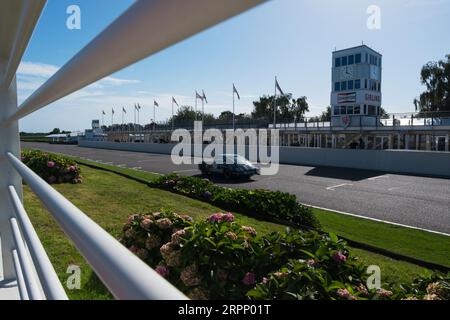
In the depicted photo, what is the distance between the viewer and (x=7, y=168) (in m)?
2.41

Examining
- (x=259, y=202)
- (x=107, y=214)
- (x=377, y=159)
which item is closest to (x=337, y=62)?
(x=377, y=159)

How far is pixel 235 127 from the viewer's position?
52.8 meters

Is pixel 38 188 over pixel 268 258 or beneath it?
over

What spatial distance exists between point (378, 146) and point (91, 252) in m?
47.5

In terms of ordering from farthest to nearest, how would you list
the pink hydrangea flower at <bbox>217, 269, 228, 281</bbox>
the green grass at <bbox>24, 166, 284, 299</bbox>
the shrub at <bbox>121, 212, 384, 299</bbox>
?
the green grass at <bbox>24, 166, 284, 299</bbox> < the pink hydrangea flower at <bbox>217, 269, 228, 281</bbox> < the shrub at <bbox>121, 212, 384, 299</bbox>

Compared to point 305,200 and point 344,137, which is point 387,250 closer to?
point 305,200

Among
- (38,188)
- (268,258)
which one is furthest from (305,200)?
(38,188)

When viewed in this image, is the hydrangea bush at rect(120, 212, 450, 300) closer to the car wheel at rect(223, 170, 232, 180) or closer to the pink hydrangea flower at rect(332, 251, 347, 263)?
the pink hydrangea flower at rect(332, 251, 347, 263)

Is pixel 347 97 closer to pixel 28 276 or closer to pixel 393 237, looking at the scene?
pixel 393 237

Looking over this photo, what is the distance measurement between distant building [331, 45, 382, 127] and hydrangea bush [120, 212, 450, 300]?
4329cm

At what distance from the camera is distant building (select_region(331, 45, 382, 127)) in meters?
46.9

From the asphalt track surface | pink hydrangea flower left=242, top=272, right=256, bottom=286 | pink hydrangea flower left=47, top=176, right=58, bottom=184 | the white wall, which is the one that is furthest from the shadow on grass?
pink hydrangea flower left=242, top=272, right=256, bottom=286

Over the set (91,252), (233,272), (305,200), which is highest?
(91,252)

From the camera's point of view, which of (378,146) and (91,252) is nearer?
(91,252)
